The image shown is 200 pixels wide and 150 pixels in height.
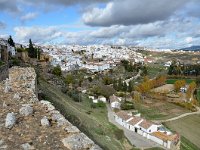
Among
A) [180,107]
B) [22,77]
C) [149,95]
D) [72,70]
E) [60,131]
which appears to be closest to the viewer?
[60,131]

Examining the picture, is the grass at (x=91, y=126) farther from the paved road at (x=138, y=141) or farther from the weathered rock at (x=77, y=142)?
the weathered rock at (x=77, y=142)

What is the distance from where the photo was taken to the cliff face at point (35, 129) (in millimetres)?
5988

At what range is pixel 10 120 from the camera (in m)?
7.19

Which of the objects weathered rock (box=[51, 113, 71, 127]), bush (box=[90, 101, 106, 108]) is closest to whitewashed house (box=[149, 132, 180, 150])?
bush (box=[90, 101, 106, 108])

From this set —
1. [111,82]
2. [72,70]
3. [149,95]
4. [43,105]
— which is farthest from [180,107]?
[43,105]

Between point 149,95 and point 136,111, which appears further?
point 149,95

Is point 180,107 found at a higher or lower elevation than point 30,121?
lower

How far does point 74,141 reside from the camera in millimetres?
5957

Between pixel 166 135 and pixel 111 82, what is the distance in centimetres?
4446

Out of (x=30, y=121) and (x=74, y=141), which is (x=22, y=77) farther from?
(x=74, y=141)

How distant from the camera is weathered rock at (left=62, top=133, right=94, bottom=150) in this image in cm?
575

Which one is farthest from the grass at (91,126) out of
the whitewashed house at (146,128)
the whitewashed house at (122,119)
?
the whitewashed house at (122,119)

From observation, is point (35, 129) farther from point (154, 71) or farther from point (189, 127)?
point (154, 71)

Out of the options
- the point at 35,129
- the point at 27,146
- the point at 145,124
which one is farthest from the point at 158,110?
the point at 27,146
